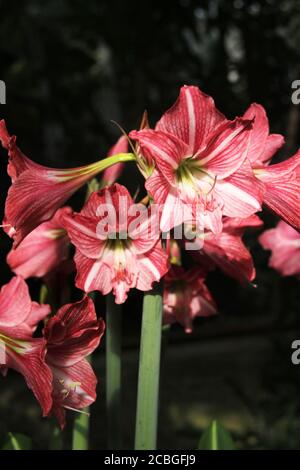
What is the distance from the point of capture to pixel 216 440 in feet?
2.46

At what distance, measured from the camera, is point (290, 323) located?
6.38ft

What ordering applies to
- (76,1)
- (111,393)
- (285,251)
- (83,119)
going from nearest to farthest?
(111,393) → (285,251) → (76,1) → (83,119)

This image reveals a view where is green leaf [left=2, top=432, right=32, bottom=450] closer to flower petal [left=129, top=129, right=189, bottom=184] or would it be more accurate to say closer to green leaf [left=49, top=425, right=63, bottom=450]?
green leaf [left=49, top=425, right=63, bottom=450]

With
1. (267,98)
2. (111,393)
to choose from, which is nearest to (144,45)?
(267,98)

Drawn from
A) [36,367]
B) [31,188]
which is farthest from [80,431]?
[31,188]

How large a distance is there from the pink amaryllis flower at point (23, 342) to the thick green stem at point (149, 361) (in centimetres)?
10

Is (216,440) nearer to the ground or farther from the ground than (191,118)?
nearer to the ground

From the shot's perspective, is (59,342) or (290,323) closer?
(59,342)

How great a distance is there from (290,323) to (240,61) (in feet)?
3.01

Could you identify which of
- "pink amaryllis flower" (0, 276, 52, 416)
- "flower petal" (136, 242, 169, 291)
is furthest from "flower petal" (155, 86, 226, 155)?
"pink amaryllis flower" (0, 276, 52, 416)

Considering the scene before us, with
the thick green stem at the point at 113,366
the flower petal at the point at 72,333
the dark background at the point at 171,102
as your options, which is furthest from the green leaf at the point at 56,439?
the dark background at the point at 171,102

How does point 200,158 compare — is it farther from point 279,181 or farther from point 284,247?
point 284,247

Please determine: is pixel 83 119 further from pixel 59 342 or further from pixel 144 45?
pixel 59 342

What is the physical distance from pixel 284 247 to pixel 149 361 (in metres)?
0.32
